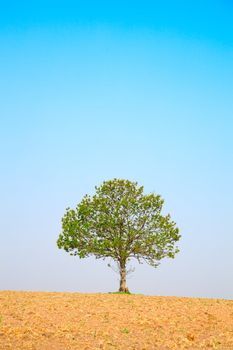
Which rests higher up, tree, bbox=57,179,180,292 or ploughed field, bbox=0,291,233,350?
tree, bbox=57,179,180,292

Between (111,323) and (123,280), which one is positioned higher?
(123,280)

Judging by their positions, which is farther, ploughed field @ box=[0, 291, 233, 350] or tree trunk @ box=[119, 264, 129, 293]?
tree trunk @ box=[119, 264, 129, 293]

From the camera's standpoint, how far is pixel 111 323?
2986 centimetres

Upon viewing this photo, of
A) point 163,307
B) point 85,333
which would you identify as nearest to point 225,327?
point 163,307

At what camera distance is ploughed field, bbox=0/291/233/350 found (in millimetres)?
25203

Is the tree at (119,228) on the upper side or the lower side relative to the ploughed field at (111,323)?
upper

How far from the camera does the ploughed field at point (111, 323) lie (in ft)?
82.7

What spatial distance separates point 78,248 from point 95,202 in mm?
5803

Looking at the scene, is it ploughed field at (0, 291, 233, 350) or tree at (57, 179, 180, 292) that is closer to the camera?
ploughed field at (0, 291, 233, 350)

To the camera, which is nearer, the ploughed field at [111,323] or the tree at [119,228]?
the ploughed field at [111,323]

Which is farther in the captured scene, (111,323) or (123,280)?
(123,280)

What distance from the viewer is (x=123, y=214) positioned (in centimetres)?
5312

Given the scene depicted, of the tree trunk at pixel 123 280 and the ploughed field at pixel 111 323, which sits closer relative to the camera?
the ploughed field at pixel 111 323

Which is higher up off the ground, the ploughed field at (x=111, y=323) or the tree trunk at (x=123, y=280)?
the tree trunk at (x=123, y=280)
